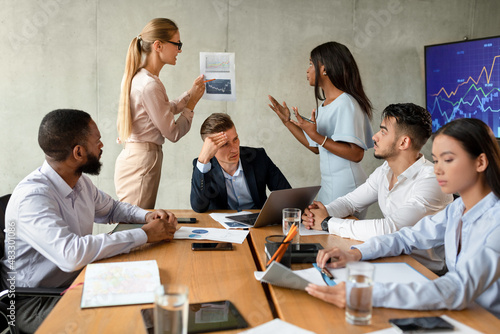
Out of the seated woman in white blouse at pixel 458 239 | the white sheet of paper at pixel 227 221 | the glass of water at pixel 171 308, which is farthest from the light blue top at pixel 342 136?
the glass of water at pixel 171 308

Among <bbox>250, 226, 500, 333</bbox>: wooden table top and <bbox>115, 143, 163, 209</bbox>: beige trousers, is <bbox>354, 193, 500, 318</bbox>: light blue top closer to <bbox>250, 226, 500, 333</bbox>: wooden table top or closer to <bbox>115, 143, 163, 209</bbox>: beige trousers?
<bbox>250, 226, 500, 333</bbox>: wooden table top

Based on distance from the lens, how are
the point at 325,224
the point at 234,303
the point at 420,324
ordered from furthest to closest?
the point at 325,224
the point at 234,303
the point at 420,324

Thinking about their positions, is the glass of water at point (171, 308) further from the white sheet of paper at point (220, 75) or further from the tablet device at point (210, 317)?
the white sheet of paper at point (220, 75)

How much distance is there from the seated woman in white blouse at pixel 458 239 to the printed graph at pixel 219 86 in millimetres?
1903

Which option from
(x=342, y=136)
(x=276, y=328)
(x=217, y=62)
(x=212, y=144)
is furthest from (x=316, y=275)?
(x=217, y=62)

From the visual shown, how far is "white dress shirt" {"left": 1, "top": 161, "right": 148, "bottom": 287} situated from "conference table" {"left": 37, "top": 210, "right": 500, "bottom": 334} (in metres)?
0.08

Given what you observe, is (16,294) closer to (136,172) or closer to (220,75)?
(136,172)

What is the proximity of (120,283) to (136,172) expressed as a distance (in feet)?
5.24

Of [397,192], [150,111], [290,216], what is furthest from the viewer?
[150,111]

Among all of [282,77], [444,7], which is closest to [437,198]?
[282,77]

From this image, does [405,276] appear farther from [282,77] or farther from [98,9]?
[98,9]

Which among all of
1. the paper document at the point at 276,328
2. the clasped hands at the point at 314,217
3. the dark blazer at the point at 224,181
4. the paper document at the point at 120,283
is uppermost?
the dark blazer at the point at 224,181

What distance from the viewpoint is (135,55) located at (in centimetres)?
297

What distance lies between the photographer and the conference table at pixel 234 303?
1204 mm
